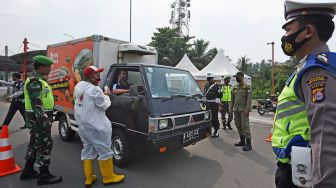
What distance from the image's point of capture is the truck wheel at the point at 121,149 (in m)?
4.16

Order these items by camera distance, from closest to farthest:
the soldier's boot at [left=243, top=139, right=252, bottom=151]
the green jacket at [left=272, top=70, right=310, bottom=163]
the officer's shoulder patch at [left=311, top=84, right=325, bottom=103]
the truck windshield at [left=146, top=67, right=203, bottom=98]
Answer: the officer's shoulder patch at [left=311, top=84, right=325, bottom=103] → the green jacket at [left=272, top=70, right=310, bottom=163] → the truck windshield at [left=146, top=67, right=203, bottom=98] → the soldier's boot at [left=243, top=139, right=252, bottom=151]

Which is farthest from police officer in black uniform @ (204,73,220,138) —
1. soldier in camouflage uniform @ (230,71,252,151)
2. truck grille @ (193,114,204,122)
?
truck grille @ (193,114,204,122)

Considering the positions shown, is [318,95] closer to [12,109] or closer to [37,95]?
[37,95]

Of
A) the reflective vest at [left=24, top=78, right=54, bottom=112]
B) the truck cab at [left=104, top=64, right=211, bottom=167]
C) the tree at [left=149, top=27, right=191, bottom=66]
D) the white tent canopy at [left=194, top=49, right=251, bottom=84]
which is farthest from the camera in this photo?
the tree at [left=149, top=27, right=191, bottom=66]

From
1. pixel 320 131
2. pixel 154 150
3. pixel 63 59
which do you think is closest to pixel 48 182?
pixel 154 150

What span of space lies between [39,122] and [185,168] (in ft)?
8.98

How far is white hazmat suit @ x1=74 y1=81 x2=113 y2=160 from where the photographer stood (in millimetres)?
3484

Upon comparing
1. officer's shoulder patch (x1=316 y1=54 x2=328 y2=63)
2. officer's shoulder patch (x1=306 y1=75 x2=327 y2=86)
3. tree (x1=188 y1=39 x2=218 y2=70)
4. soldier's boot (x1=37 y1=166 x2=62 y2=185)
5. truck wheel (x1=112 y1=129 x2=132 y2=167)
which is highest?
tree (x1=188 y1=39 x2=218 y2=70)

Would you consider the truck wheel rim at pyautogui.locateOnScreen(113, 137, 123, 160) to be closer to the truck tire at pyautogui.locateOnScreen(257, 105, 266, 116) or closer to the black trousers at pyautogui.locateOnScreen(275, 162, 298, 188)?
the black trousers at pyautogui.locateOnScreen(275, 162, 298, 188)

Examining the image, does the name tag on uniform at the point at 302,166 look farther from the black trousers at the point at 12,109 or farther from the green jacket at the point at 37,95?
the black trousers at the point at 12,109

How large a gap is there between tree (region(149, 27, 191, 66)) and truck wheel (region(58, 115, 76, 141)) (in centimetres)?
2319

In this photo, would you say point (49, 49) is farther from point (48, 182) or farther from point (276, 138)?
point (276, 138)

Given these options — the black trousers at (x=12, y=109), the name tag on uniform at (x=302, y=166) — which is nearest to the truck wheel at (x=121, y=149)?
the name tag on uniform at (x=302, y=166)

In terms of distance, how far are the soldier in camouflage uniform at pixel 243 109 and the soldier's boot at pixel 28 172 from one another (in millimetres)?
A: 4608
